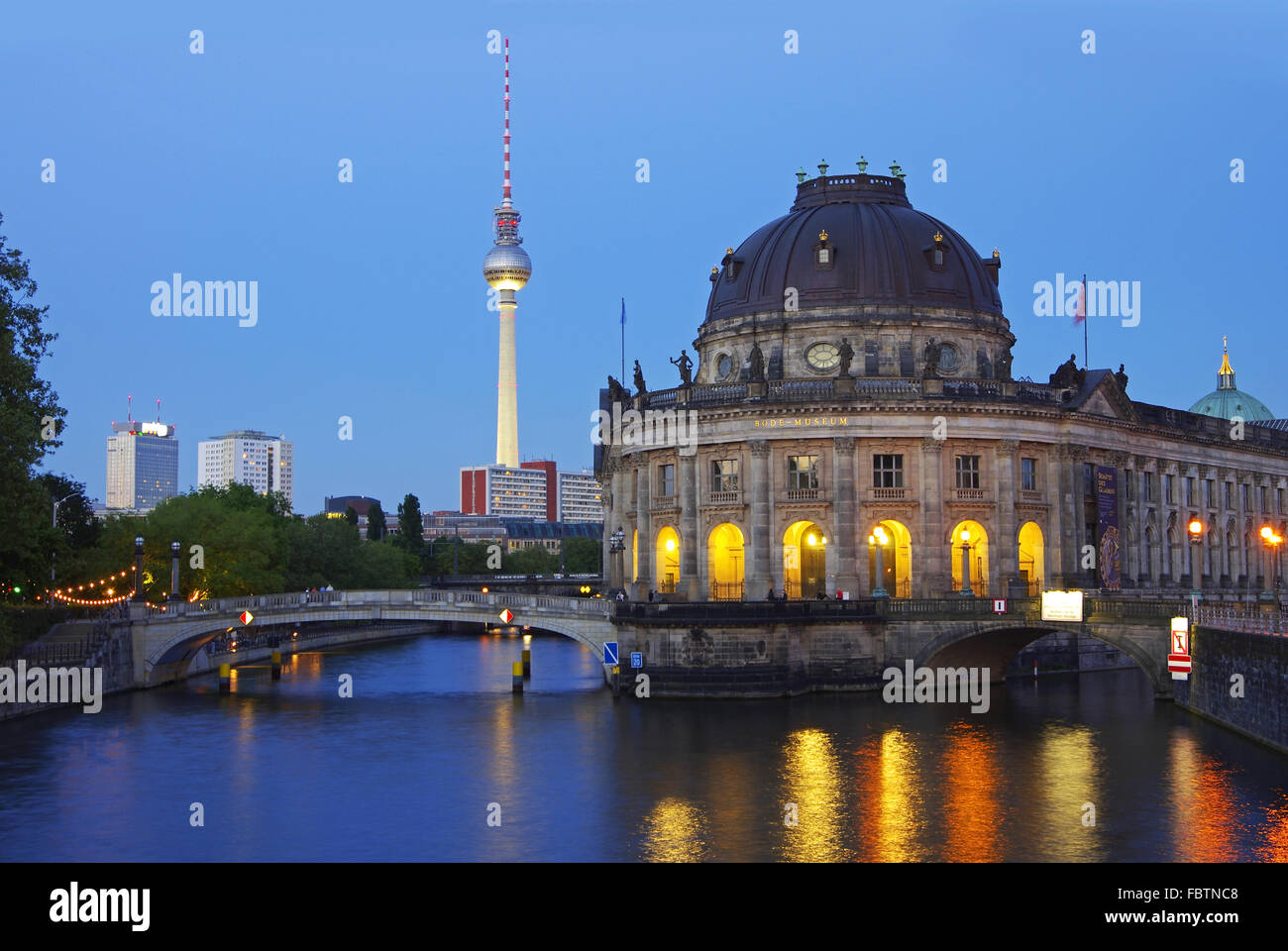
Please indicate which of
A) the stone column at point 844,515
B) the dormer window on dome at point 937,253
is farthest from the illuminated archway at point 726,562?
the dormer window on dome at point 937,253

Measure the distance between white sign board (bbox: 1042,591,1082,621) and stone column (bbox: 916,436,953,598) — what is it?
14696 mm

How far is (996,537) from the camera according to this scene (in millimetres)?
89000

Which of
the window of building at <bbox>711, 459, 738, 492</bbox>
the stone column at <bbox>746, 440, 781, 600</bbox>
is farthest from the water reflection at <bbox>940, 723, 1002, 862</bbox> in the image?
the window of building at <bbox>711, 459, 738, 492</bbox>

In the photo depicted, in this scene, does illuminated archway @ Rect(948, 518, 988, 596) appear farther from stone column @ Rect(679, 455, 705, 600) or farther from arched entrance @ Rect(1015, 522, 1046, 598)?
stone column @ Rect(679, 455, 705, 600)

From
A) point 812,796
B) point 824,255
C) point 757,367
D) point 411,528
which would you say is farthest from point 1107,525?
point 411,528

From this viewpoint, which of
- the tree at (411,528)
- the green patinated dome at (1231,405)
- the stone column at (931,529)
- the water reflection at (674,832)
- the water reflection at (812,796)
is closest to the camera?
the water reflection at (674,832)

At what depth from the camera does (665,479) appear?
3745 inches

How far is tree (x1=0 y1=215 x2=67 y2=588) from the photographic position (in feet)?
207

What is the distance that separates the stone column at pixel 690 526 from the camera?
9125 cm

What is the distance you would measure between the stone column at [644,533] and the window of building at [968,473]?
1892cm

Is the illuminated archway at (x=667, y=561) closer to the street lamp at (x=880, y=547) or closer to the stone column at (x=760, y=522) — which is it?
the stone column at (x=760, y=522)

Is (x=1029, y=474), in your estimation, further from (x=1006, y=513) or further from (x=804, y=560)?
(x=804, y=560)

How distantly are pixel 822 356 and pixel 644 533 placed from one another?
51.8 feet
